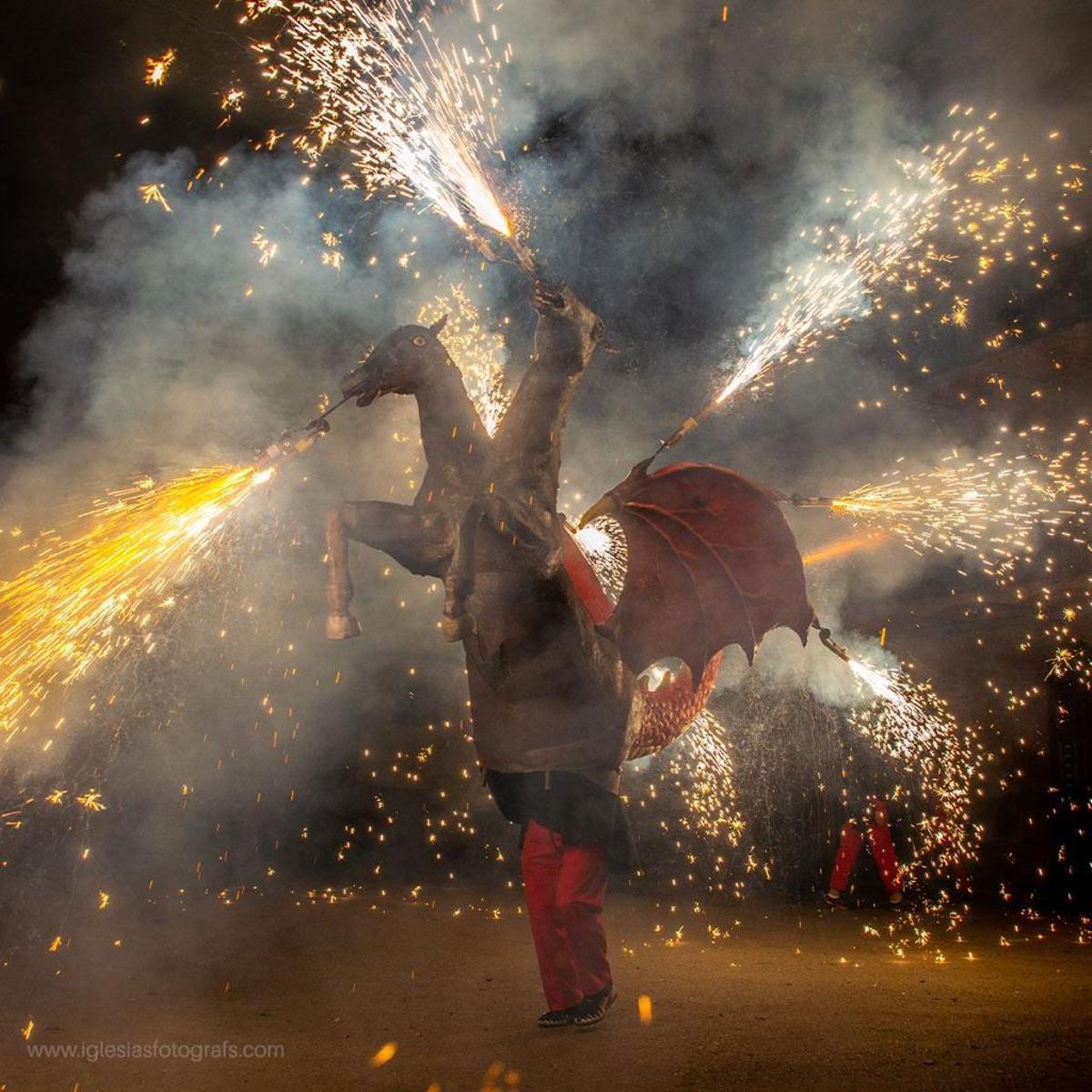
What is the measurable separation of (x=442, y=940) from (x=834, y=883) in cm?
381

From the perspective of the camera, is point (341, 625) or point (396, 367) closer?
point (341, 625)

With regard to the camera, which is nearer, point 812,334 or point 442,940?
point 442,940

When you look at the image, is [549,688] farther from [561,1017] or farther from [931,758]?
[931,758]

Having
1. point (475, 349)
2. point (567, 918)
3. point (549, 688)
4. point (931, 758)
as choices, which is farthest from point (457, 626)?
point (931, 758)

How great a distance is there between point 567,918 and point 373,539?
71.4 inches

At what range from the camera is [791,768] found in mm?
9633

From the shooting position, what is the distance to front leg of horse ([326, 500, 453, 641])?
3.47 metres

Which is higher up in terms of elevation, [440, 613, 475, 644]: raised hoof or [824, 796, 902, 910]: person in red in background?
[440, 613, 475, 644]: raised hoof

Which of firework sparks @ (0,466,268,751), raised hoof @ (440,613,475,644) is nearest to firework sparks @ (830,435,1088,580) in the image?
raised hoof @ (440,613,475,644)

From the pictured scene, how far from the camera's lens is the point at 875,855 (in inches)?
317

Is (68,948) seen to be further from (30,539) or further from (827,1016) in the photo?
(827,1016)

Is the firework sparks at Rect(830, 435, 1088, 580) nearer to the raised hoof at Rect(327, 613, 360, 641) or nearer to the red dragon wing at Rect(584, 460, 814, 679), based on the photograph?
the red dragon wing at Rect(584, 460, 814, 679)

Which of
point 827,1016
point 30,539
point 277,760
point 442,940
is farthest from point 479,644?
point 277,760

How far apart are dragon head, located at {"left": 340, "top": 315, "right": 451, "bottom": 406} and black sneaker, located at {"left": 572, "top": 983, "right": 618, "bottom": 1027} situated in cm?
266
